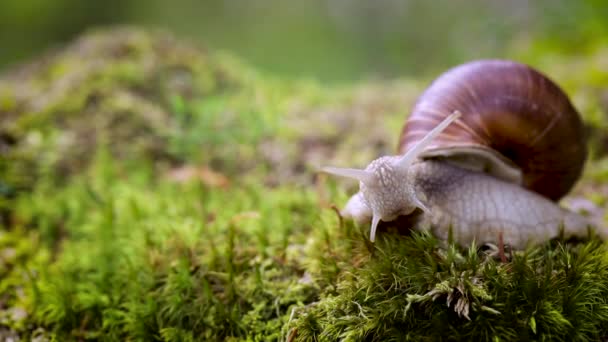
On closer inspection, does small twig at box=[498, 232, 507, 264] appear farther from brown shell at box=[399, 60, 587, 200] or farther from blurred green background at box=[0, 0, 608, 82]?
blurred green background at box=[0, 0, 608, 82]

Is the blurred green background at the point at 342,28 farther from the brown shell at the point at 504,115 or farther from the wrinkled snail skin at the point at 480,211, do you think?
the wrinkled snail skin at the point at 480,211

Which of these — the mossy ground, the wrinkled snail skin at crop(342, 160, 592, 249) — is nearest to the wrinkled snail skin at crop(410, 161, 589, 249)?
the wrinkled snail skin at crop(342, 160, 592, 249)

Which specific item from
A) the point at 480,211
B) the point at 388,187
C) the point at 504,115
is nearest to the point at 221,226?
the point at 388,187

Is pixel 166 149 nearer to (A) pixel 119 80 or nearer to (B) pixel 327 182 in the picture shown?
(A) pixel 119 80

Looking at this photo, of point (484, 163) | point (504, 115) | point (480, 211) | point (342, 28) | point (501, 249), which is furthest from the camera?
point (342, 28)

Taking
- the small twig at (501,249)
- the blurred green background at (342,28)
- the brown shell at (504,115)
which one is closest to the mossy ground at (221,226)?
the small twig at (501,249)

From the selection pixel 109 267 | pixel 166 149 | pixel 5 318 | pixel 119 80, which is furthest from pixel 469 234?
pixel 119 80

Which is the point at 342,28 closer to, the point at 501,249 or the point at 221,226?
the point at 221,226
